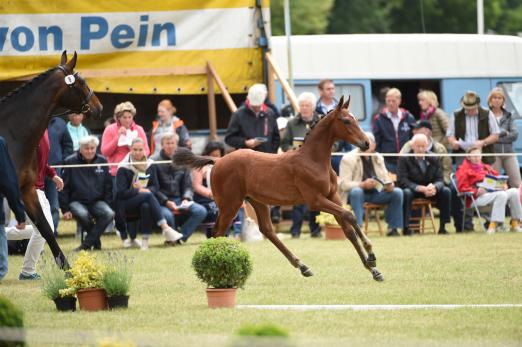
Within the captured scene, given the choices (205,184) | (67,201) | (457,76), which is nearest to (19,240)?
(67,201)

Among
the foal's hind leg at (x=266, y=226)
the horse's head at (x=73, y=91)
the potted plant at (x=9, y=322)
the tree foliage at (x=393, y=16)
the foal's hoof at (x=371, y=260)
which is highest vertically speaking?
the tree foliage at (x=393, y=16)

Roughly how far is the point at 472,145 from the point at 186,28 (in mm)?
5177

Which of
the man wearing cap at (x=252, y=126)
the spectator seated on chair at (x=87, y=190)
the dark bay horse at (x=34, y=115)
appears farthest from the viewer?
the man wearing cap at (x=252, y=126)

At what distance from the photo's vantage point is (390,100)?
1864 centimetres

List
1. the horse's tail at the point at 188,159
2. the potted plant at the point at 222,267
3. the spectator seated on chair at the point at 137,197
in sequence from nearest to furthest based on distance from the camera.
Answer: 1. the potted plant at the point at 222,267
2. the horse's tail at the point at 188,159
3. the spectator seated on chair at the point at 137,197

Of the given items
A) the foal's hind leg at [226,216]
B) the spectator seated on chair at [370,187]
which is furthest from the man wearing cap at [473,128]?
the foal's hind leg at [226,216]

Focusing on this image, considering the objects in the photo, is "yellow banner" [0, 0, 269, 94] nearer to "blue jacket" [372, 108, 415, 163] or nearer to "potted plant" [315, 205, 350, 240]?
"blue jacket" [372, 108, 415, 163]

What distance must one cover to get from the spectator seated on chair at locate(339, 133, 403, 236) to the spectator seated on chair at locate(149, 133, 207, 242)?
2297 millimetres

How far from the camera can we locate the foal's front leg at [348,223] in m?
11.6

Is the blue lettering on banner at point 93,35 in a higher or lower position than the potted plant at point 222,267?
higher

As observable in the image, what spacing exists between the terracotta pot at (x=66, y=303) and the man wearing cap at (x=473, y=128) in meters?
10.2

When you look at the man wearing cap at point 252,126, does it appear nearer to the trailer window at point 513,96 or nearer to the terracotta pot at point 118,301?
the trailer window at point 513,96

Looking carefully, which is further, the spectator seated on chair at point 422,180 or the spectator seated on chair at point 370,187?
the spectator seated on chair at point 422,180

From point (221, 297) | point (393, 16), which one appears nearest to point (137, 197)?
point (221, 297)
